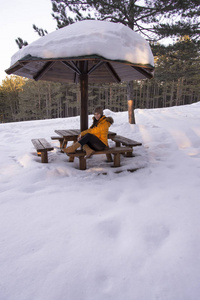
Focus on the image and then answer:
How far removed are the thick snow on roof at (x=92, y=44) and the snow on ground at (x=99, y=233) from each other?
2.14m

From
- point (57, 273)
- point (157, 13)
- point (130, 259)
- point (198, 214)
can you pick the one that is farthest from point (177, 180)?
point (157, 13)

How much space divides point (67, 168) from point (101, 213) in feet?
→ 5.88

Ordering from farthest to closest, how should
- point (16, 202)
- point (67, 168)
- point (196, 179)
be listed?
point (67, 168) → point (196, 179) → point (16, 202)

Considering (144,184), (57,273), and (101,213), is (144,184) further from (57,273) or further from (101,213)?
(57,273)

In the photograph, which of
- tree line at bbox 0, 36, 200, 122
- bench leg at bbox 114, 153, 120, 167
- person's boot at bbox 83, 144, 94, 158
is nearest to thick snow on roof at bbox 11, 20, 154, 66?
person's boot at bbox 83, 144, 94, 158

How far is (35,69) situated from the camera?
4.78m

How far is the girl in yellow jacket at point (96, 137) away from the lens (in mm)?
3883

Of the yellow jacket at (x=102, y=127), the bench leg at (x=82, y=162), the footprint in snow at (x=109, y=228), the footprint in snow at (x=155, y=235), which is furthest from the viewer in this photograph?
the bench leg at (x=82, y=162)

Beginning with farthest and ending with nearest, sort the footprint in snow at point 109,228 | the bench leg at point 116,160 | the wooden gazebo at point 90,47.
A: the bench leg at point 116,160, the wooden gazebo at point 90,47, the footprint in snow at point 109,228

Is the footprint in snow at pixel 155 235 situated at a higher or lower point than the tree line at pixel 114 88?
lower

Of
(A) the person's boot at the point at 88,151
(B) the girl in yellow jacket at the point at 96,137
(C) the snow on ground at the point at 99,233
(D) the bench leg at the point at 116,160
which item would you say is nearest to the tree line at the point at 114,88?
(B) the girl in yellow jacket at the point at 96,137

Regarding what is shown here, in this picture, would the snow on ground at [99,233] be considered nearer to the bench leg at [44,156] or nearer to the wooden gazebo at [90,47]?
the bench leg at [44,156]

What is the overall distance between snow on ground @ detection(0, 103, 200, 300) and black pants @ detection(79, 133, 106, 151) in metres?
0.54

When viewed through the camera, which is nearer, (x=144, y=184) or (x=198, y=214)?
(x=198, y=214)
